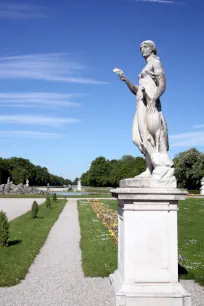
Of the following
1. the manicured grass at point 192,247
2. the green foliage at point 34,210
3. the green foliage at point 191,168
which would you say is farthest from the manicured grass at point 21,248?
the green foliage at point 191,168

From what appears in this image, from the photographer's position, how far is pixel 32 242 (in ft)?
44.1

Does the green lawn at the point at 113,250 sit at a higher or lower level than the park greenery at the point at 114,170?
lower

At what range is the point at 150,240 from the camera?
651 cm

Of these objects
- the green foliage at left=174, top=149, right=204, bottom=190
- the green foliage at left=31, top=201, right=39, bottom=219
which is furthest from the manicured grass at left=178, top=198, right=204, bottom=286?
the green foliage at left=174, top=149, right=204, bottom=190

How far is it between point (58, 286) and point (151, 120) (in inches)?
159

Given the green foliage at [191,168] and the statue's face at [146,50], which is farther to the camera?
the green foliage at [191,168]

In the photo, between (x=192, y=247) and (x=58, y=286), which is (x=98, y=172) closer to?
(x=192, y=247)

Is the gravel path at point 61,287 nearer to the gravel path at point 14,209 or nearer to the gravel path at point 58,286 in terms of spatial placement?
the gravel path at point 58,286

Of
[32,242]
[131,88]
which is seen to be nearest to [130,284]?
[131,88]

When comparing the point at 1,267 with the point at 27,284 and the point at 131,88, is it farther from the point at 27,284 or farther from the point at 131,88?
the point at 131,88

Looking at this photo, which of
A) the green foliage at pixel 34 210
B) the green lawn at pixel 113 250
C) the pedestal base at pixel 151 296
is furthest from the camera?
A: the green foliage at pixel 34 210

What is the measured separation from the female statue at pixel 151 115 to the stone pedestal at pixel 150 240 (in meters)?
0.68

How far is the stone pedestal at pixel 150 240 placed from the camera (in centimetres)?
640

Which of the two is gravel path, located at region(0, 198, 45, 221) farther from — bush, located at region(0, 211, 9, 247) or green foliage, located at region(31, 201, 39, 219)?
bush, located at region(0, 211, 9, 247)
